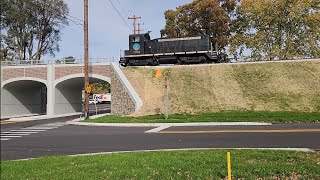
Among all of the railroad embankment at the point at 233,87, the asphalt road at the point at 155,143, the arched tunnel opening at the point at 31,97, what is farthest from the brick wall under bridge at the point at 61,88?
the asphalt road at the point at 155,143

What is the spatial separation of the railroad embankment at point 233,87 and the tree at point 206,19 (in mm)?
20042

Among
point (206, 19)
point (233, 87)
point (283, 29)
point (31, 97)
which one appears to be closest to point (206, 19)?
point (206, 19)

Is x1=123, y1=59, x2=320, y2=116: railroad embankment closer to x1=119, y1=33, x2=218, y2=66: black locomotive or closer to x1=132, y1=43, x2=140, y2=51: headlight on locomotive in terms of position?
x1=119, y1=33, x2=218, y2=66: black locomotive

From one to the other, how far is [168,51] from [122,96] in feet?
26.3

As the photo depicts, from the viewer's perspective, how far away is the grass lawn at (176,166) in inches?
289

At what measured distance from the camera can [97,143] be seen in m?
14.2

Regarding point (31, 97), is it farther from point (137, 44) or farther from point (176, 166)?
point (176, 166)

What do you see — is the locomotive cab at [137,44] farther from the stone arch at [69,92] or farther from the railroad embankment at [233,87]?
the stone arch at [69,92]

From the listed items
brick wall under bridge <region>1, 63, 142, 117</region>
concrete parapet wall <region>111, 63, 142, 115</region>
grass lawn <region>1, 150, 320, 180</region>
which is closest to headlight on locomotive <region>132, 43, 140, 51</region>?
brick wall under bridge <region>1, 63, 142, 117</region>

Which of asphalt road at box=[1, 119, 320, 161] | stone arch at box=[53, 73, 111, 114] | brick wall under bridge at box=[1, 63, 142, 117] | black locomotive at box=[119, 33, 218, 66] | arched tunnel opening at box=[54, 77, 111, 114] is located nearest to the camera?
asphalt road at box=[1, 119, 320, 161]

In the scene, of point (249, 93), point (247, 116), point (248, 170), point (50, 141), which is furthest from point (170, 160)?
point (249, 93)

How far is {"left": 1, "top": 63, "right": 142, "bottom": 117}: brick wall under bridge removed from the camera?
3149cm

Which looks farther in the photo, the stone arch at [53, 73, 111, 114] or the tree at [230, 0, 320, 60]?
the tree at [230, 0, 320, 60]

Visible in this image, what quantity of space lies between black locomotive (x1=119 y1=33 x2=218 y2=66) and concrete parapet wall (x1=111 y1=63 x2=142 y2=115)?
3101 millimetres
